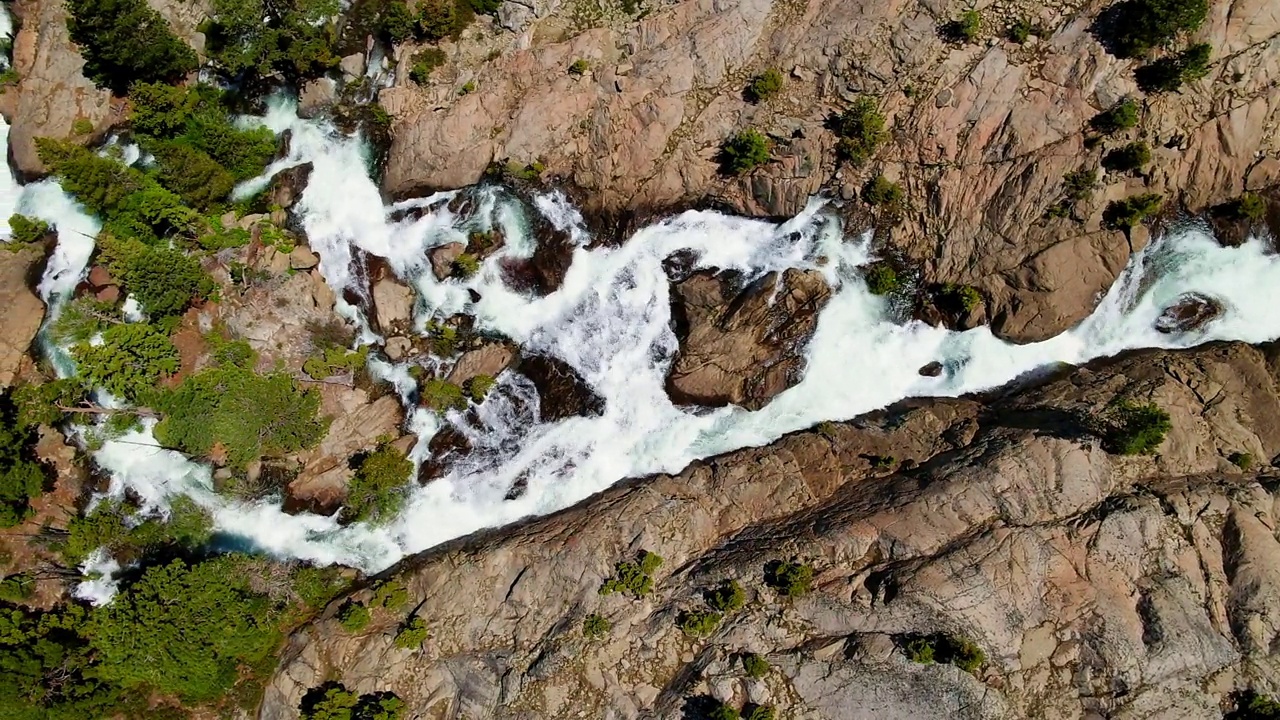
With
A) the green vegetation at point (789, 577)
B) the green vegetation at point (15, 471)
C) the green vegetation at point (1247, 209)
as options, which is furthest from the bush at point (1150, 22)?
the green vegetation at point (15, 471)

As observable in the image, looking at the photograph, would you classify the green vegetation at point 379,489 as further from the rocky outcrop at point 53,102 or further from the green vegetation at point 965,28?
the green vegetation at point 965,28

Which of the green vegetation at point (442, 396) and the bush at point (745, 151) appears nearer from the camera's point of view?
the bush at point (745, 151)

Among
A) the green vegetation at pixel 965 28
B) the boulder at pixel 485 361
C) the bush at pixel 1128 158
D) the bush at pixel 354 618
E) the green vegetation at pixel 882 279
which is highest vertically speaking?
the green vegetation at pixel 965 28

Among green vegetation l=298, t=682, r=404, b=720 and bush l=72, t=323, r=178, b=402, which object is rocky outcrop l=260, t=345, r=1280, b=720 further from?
bush l=72, t=323, r=178, b=402

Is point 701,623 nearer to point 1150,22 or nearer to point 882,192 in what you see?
point 882,192

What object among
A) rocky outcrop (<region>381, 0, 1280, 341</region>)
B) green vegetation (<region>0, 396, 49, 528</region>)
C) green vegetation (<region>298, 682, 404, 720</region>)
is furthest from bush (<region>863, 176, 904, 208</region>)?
green vegetation (<region>0, 396, 49, 528</region>)

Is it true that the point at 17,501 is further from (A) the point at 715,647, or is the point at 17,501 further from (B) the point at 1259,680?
(B) the point at 1259,680

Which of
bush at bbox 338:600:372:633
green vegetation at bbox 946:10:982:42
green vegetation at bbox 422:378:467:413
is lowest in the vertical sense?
bush at bbox 338:600:372:633

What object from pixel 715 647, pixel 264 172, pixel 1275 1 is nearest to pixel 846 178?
pixel 1275 1
